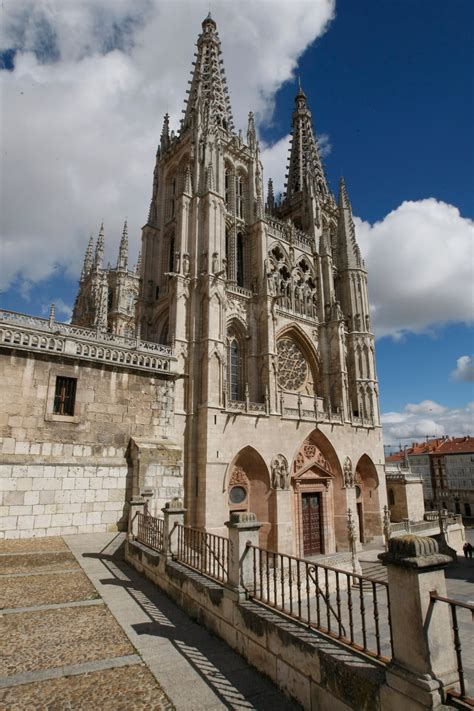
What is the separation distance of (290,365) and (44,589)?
19.3m

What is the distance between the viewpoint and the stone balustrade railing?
11.9 m

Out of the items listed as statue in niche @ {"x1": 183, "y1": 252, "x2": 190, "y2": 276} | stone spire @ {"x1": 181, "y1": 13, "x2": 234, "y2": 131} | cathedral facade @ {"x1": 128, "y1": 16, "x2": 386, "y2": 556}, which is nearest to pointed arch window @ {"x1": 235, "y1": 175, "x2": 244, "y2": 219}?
cathedral facade @ {"x1": 128, "y1": 16, "x2": 386, "y2": 556}

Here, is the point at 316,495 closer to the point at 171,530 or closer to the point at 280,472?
the point at 280,472

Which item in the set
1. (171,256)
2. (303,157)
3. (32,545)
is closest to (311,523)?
(32,545)

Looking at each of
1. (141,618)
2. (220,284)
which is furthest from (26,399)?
(220,284)

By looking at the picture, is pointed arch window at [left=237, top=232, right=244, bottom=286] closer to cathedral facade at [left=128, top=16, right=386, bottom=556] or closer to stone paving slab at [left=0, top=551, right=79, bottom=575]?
cathedral facade at [left=128, top=16, right=386, bottom=556]

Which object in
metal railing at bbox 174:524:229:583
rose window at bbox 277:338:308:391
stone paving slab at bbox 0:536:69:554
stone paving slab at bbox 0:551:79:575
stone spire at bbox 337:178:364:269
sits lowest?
stone paving slab at bbox 0:551:79:575

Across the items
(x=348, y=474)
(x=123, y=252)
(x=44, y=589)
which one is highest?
(x=123, y=252)

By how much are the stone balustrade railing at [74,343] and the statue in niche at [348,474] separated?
1281 cm

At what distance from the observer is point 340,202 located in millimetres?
31484

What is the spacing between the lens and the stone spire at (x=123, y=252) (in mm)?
39469

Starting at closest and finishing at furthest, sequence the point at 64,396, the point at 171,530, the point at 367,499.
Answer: the point at 171,530, the point at 64,396, the point at 367,499

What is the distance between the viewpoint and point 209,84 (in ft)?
88.9

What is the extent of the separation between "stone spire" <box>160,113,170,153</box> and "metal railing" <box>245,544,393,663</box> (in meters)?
25.4
